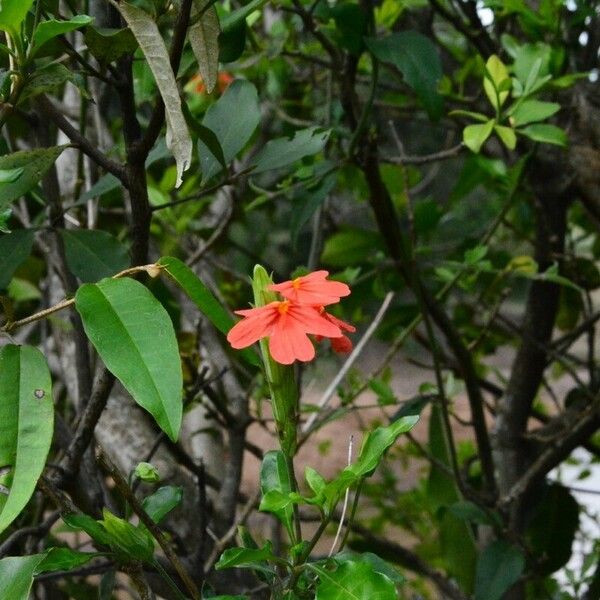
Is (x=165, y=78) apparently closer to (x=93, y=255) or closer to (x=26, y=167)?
(x=26, y=167)

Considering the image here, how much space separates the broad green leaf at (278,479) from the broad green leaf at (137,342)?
11 centimetres

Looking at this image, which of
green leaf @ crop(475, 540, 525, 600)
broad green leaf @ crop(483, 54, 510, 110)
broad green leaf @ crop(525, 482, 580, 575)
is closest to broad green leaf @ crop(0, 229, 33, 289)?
broad green leaf @ crop(483, 54, 510, 110)

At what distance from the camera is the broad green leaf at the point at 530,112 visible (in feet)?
3.10

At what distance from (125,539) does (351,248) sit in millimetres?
1010

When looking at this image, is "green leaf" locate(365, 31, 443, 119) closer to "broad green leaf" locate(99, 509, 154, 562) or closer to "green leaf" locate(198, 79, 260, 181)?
"green leaf" locate(198, 79, 260, 181)

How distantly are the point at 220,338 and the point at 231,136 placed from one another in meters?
0.69

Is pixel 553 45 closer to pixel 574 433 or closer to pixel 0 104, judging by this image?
pixel 574 433

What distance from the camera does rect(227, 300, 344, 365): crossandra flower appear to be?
0.52 meters

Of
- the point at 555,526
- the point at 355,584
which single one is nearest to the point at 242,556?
the point at 355,584

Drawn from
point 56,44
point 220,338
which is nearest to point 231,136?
point 56,44

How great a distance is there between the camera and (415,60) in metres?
1.00

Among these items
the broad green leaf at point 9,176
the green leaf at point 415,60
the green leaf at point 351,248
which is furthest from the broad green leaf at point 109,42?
the green leaf at point 351,248

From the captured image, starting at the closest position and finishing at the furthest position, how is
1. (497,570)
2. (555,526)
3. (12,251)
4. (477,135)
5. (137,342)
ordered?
(137,342) < (12,251) < (477,135) < (497,570) < (555,526)

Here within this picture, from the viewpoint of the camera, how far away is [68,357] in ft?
4.17
